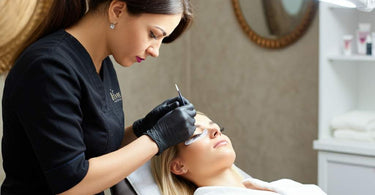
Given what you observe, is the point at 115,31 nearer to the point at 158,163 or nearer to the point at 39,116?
the point at 39,116

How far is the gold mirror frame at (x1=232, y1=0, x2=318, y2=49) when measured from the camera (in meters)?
2.73

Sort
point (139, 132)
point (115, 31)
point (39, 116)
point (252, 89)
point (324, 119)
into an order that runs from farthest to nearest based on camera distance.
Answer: point (252, 89) < point (324, 119) < point (139, 132) < point (115, 31) < point (39, 116)

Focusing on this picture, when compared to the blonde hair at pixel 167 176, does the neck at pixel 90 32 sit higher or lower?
higher

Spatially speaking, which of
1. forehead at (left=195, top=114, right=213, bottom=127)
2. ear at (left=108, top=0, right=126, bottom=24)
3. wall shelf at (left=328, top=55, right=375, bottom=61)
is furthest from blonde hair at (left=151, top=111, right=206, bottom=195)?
wall shelf at (left=328, top=55, right=375, bottom=61)

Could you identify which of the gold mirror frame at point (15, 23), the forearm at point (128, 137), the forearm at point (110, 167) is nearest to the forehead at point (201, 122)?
the forearm at point (128, 137)

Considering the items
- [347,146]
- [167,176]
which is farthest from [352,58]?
[167,176]

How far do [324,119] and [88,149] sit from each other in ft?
4.42

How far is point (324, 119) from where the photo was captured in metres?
2.36

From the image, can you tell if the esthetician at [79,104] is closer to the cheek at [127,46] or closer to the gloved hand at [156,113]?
the cheek at [127,46]

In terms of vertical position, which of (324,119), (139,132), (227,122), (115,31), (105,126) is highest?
(115,31)

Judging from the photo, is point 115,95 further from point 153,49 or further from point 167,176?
point 167,176

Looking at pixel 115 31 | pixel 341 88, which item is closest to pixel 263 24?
pixel 341 88

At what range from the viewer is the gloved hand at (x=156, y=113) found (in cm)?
159

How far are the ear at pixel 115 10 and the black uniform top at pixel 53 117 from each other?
120mm
